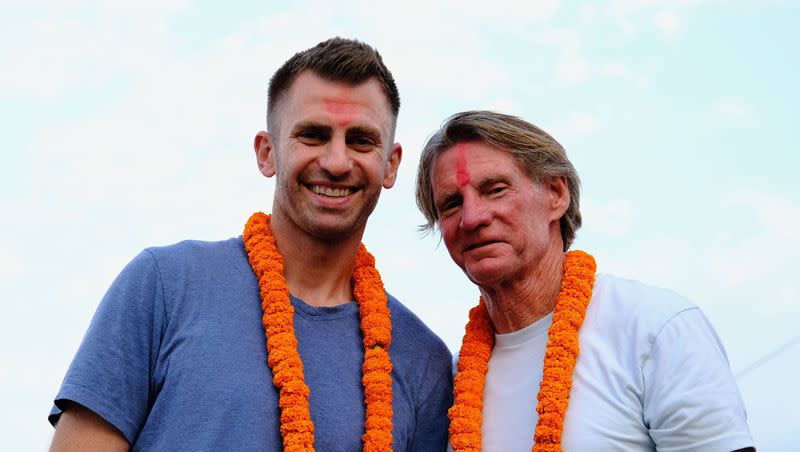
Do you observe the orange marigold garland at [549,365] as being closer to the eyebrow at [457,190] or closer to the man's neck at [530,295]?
the man's neck at [530,295]

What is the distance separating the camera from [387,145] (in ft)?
13.5

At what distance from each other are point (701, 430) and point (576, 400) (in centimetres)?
54

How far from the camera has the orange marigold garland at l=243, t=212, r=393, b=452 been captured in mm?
3512

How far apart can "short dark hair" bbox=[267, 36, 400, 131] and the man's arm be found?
1.59m

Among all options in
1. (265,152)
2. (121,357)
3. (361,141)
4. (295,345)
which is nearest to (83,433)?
(121,357)

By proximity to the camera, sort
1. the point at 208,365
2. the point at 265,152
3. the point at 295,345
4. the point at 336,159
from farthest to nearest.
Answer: the point at 265,152, the point at 336,159, the point at 295,345, the point at 208,365

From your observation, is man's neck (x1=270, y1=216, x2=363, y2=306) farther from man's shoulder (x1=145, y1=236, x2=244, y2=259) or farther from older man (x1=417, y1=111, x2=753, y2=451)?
older man (x1=417, y1=111, x2=753, y2=451)

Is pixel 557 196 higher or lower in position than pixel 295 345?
higher

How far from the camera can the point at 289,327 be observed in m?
3.73

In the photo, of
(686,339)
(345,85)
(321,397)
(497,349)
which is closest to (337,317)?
(321,397)

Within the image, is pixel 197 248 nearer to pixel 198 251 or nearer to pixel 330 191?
pixel 198 251

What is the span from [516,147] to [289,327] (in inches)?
54.5

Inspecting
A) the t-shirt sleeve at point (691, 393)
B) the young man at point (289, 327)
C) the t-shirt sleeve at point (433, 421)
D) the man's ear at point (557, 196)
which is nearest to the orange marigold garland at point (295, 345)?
the young man at point (289, 327)

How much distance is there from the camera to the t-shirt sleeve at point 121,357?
3344 millimetres
